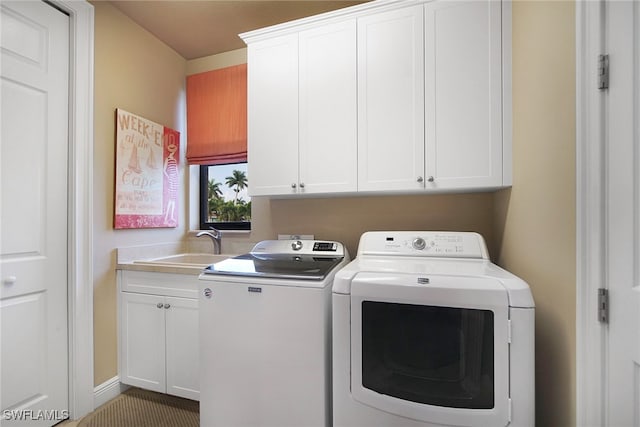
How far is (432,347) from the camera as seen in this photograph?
3.44ft

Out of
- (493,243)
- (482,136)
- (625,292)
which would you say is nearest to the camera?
(625,292)

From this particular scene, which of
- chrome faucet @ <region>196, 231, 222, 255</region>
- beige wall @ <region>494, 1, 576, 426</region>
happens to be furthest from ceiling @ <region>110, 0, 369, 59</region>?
chrome faucet @ <region>196, 231, 222, 255</region>

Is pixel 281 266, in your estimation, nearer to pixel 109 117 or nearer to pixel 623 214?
pixel 623 214

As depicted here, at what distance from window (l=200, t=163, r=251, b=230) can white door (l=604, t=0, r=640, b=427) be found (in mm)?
2212

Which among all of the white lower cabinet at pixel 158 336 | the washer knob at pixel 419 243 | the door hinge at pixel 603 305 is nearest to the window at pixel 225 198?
the white lower cabinet at pixel 158 336

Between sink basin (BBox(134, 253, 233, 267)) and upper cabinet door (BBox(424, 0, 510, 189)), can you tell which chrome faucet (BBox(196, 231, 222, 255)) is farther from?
upper cabinet door (BBox(424, 0, 510, 189))

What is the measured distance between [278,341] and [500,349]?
867 mm

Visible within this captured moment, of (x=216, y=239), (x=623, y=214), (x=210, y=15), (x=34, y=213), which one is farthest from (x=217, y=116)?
(x=623, y=214)

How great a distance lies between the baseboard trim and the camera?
182 centimetres

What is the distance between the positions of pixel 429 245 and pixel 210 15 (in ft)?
6.96

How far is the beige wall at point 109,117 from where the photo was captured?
1856 millimetres

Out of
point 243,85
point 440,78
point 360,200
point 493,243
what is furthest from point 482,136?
point 243,85

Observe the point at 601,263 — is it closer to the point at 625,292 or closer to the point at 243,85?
the point at 625,292

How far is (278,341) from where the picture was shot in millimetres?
1298
